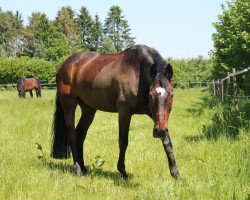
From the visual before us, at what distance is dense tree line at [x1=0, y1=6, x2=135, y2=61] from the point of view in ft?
273

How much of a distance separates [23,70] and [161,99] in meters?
48.9

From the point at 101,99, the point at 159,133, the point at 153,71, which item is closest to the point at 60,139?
the point at 101,99

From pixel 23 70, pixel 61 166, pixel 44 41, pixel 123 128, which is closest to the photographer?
pixel 123 128

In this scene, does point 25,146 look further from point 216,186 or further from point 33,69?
point 33,69

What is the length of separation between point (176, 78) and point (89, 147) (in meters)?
57.3

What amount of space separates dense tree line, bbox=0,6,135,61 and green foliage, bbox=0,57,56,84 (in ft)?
67.6

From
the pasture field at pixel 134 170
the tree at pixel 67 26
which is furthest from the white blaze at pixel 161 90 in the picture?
the tree at pixel 67 26

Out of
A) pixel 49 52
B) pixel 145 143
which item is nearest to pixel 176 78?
pixel 49 52

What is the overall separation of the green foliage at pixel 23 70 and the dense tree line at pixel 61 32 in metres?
20.6

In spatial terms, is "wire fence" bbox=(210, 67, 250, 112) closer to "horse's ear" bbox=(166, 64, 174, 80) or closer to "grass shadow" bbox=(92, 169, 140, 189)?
"grass shadow" bbox=(92, 169, 140, 189)

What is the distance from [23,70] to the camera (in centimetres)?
5109

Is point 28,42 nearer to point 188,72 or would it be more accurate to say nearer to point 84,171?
point 188,72

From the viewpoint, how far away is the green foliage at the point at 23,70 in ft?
163

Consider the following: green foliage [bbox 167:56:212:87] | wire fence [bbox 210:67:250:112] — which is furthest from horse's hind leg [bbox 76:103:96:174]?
green foliage [bbox 167:56:212:87]
